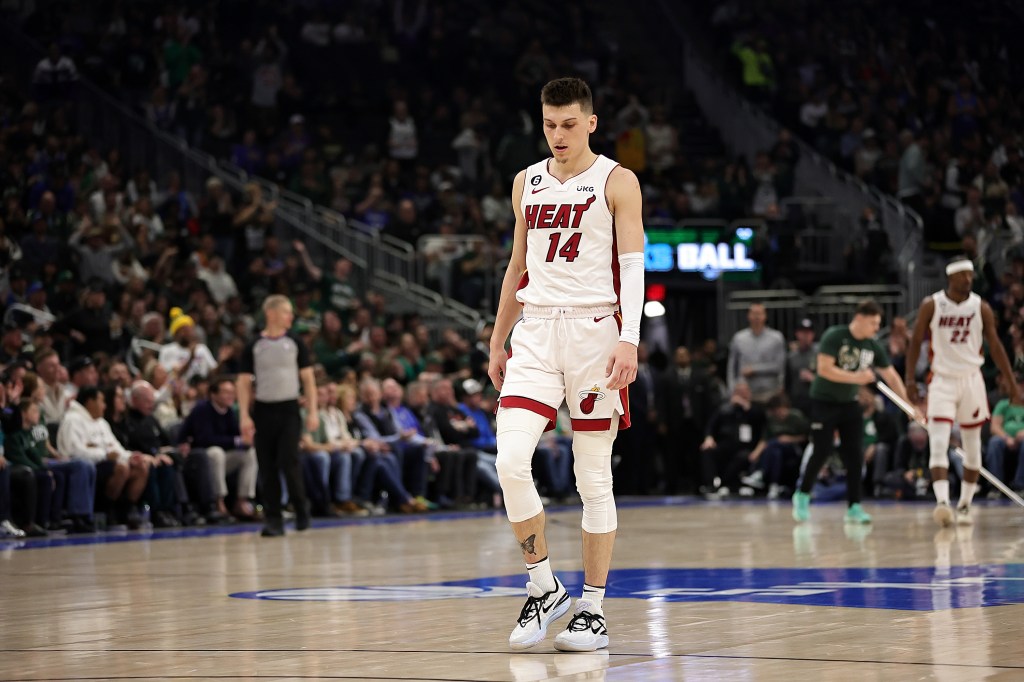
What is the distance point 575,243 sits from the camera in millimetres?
6496

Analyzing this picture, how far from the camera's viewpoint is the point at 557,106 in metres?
6.46

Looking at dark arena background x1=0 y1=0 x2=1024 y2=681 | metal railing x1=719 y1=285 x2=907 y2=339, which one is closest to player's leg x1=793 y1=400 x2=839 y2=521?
dark arena background x1=0 y1=0 x2=1024 y2=681

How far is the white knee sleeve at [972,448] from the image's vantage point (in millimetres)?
13367

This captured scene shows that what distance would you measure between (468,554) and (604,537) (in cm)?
481

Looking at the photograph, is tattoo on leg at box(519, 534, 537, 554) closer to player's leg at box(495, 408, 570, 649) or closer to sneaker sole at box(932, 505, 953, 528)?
player's leg at box(495, 408, 570, 649)

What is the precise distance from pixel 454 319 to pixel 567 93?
49.6 feet

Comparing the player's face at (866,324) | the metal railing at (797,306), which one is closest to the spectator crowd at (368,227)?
the metal railing at (797,306)

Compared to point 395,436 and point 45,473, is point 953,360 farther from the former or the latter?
point 45,473

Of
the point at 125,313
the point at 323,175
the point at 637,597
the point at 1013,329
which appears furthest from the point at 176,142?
the point at 637,597

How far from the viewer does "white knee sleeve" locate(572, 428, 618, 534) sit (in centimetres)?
646

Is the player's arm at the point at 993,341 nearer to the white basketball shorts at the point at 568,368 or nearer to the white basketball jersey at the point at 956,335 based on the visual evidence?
the white basketball jersey at the point at 956,335

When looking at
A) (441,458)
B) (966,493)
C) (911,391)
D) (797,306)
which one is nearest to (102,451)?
(441,458)

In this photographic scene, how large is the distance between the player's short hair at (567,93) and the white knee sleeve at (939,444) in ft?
24.9

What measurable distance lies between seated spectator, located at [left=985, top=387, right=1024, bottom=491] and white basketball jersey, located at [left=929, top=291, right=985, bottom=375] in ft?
13.7
